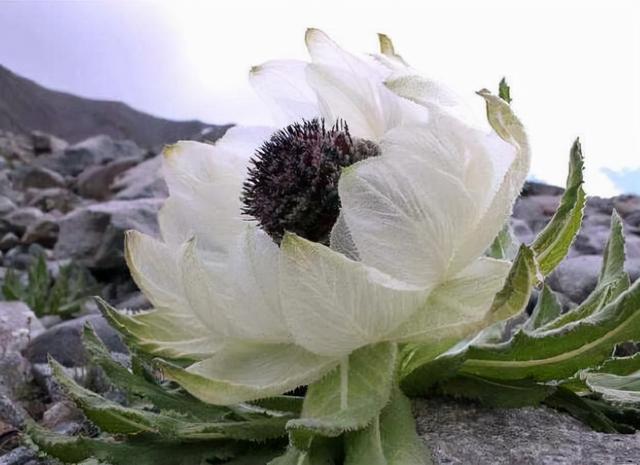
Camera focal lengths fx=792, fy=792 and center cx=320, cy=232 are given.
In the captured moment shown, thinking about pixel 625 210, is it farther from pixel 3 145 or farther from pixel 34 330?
pixel 3 145

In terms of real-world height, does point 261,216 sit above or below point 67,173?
above

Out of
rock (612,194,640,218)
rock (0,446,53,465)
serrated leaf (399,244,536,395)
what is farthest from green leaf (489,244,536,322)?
rock (612,194,640,218)

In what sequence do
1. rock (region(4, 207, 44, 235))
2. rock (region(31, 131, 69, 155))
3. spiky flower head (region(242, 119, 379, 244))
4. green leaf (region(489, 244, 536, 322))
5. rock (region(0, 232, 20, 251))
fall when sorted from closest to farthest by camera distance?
green leaf (region(489, 244, 536, 322)), spiky flower head (region(242, 119, 379, 244)), rock (region(0, 232, 20, 251)), rock (region(4, 207, 44, 235)), rock (region(31, 131, 69, 155))

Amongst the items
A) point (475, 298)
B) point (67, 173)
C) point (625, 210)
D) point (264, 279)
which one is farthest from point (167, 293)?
point (67, 173)

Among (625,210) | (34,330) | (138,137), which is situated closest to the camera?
(34,330)

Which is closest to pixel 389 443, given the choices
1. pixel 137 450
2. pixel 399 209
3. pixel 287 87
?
pixel 399 209

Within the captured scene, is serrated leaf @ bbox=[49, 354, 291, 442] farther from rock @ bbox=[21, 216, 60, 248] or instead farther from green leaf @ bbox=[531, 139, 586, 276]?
rock @ bbox=[21, 216, 60, 248]
